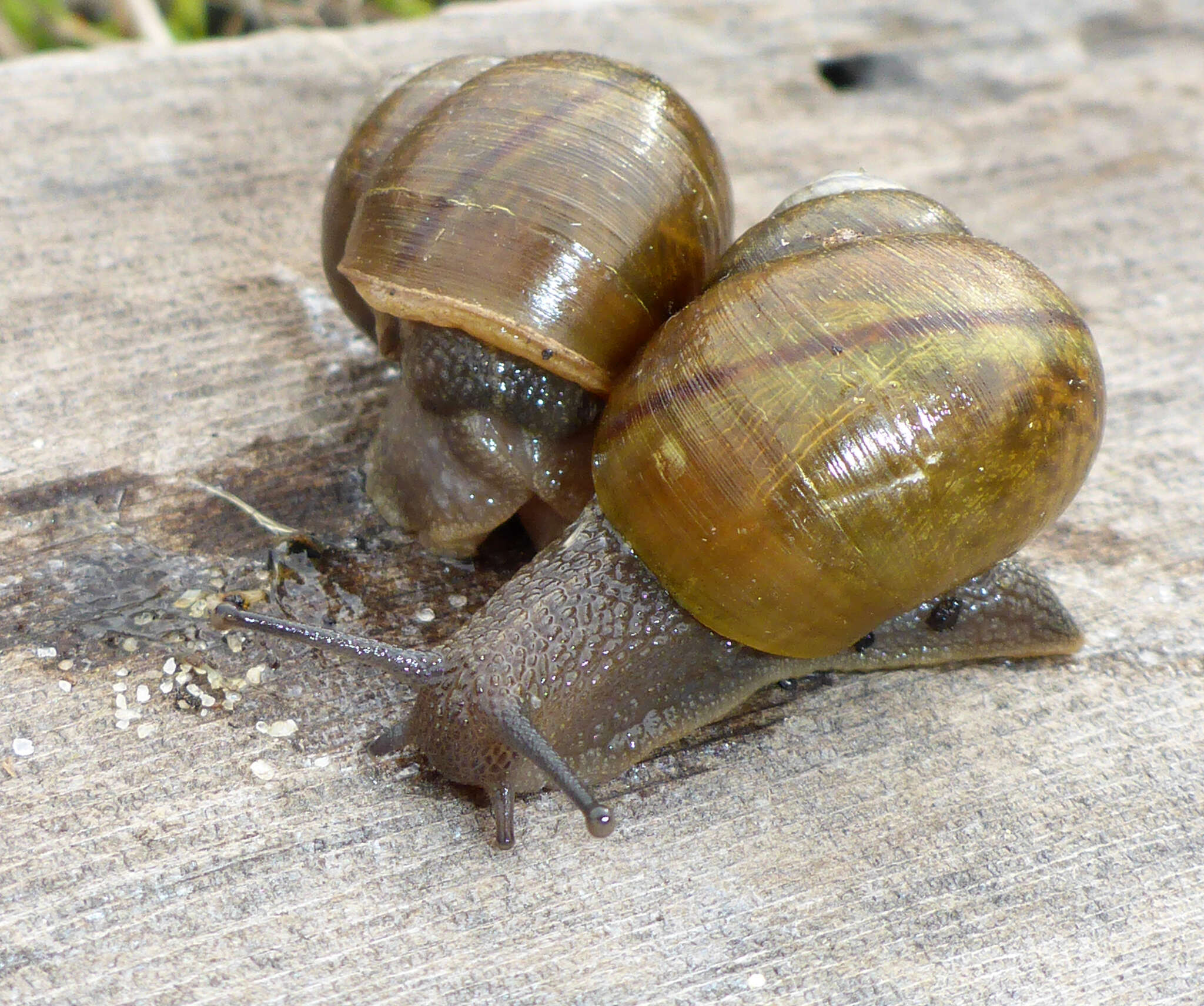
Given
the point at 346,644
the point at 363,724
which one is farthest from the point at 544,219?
the point at 363,724

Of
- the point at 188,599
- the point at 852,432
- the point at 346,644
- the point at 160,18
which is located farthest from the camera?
the point at 160,18

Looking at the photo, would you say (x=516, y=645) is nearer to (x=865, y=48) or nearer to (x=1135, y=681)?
(x=1135, y=681)

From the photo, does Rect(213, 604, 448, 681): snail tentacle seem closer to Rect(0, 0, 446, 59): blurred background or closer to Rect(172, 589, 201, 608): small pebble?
Rect(172, 589, 201, 608): small pebble

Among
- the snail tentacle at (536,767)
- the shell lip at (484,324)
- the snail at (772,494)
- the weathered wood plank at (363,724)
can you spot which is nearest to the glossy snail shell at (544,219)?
the shell lip at (484,324)

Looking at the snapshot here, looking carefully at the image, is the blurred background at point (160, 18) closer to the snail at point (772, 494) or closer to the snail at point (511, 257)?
the snail at point (511, 257)

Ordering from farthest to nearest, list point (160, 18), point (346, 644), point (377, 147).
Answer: point (160, 18)
point (377, 147)
point (346, 644)

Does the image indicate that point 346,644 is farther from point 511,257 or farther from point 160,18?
point 160,18
